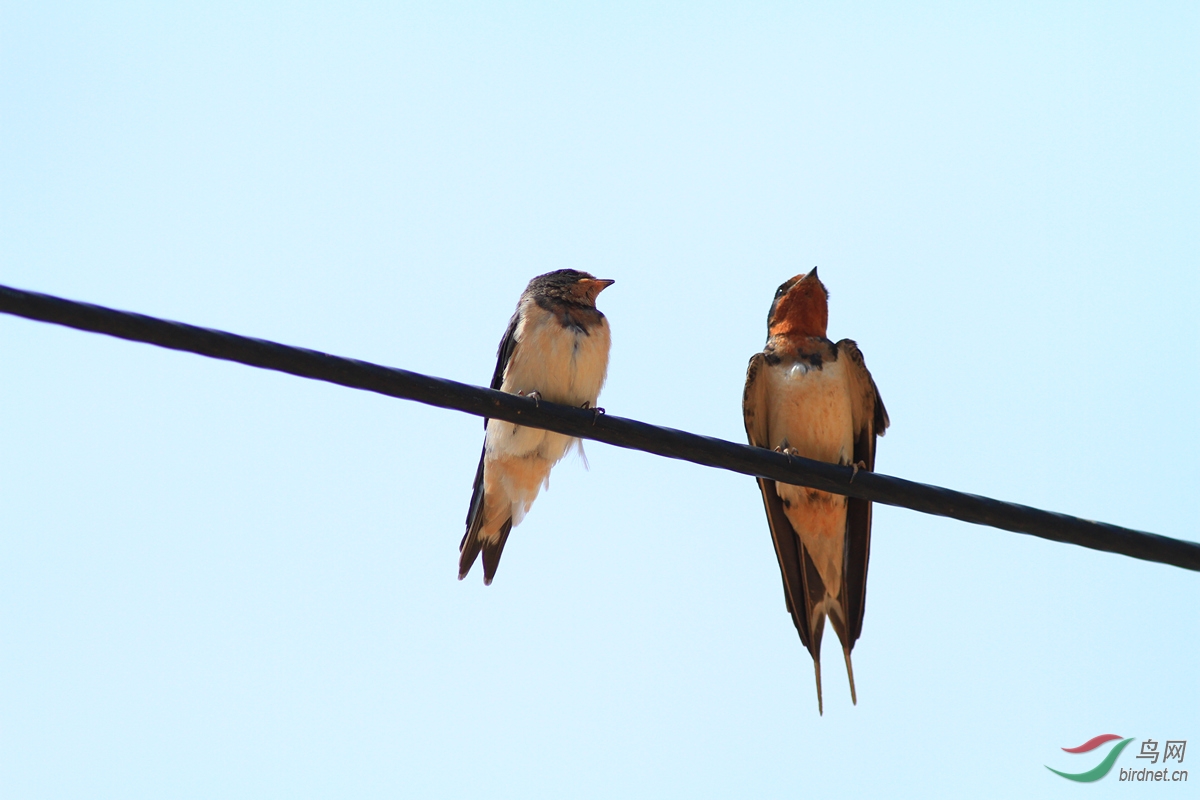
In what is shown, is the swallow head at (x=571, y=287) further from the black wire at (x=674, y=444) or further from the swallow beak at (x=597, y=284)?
the black wire at (x=674, y=444)

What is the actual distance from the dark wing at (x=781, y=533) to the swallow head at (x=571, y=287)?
115 cm

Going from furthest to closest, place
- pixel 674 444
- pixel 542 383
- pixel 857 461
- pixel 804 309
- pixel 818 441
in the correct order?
pixel 804 309, pixel 857 461, pixel 818 441, pixel 542 383, pixel 674 444

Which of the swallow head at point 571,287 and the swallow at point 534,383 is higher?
the swallow head at point 571,287

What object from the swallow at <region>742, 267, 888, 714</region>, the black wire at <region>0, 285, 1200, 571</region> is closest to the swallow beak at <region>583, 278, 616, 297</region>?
the swallow at <region>742, 267, 888, 714</region>

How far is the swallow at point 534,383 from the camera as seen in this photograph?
21.6 feet

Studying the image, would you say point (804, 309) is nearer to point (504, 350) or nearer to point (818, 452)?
point (818, 452)

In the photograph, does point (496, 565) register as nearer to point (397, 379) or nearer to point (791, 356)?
point (791, 356)

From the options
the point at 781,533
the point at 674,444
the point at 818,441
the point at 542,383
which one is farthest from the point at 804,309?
the point at 674,444

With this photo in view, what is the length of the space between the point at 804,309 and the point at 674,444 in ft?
11.2

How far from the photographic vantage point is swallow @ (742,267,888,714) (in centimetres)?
663

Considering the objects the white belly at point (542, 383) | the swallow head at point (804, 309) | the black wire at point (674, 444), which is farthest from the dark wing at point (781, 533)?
the black wire at point (674, 444)

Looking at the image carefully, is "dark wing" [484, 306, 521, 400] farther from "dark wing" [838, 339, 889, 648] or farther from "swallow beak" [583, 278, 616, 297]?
"dark wing" [838, 339, 889, 648]

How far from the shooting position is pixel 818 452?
22.1 feet

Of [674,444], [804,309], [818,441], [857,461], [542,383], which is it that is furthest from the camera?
[804,309]
